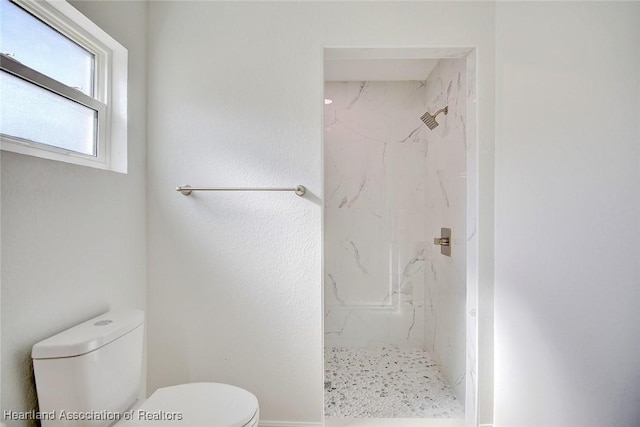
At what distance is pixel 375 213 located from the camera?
2639 millimetres

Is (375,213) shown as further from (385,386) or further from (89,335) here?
(89,335)

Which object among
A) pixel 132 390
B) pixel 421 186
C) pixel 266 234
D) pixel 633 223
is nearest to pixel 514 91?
pixel 633 223

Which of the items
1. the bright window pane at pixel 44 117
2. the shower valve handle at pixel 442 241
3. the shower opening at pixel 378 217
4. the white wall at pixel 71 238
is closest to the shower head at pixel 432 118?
the shower opening at pixel 378 217

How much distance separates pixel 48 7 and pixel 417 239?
7.85 feet

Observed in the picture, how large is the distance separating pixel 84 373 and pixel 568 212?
1.96m

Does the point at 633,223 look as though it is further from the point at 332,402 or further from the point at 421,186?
the point at 332,402

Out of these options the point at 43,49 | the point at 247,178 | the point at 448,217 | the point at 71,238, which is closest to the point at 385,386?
the point at 448,217

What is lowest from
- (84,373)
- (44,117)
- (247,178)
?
(84,373)

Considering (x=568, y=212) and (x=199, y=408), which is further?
(x=568, y=212)

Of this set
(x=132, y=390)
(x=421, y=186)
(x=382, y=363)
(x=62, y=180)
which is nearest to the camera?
(x=62, y=180)

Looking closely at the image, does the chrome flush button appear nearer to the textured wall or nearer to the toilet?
the toilet

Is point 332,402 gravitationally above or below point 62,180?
below

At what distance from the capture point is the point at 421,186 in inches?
103

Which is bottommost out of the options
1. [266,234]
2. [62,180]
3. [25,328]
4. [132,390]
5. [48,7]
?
[132,390]
